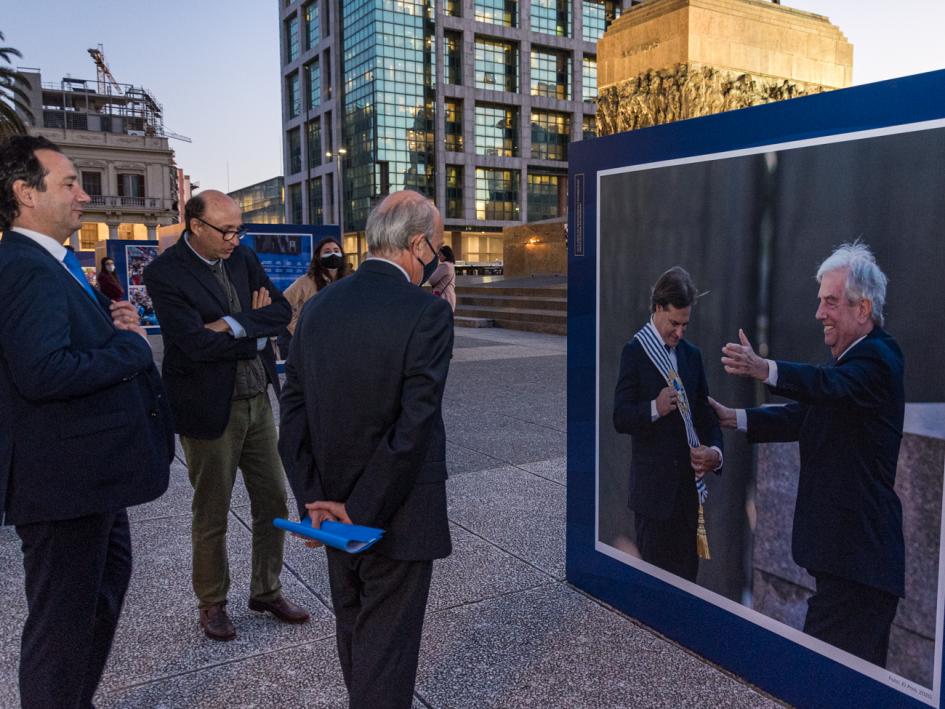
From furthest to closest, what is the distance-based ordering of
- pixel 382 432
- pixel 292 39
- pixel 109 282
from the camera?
pixel 292 39 < pixel 109 282 < pixel 382 432

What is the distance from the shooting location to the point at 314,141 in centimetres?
6562

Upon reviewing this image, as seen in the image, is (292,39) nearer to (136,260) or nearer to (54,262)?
(136,260)

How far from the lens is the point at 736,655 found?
2.87 metres

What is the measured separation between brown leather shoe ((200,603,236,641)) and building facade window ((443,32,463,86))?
194 ft

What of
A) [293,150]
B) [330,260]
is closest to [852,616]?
[330,260]

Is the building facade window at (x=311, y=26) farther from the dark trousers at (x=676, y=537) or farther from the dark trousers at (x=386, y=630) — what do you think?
the dark trousers at (x=386, y=630)

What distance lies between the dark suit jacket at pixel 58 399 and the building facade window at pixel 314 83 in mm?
66343

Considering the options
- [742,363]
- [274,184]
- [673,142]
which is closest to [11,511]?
[742,363]

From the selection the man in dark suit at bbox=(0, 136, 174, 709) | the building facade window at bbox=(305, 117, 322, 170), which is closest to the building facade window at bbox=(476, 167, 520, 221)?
the building facade window at bbox=(305, 117, 322, 170)

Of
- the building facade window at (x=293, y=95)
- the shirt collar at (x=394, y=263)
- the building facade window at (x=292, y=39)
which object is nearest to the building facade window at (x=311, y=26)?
the building facade window at (x=292, y=39)

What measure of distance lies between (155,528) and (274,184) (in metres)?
104

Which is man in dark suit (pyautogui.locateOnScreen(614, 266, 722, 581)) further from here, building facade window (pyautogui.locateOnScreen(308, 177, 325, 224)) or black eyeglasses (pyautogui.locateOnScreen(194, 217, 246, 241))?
building facade window (pyautogui.locateOnScreen(308, 177, 325, 224))

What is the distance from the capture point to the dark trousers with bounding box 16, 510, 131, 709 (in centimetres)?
210

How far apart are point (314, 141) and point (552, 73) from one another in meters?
22.1
